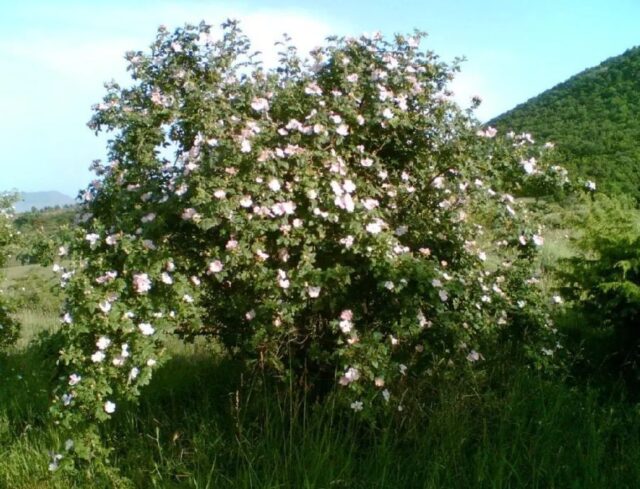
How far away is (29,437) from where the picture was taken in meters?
3.71

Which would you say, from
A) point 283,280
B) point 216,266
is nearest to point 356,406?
point 283,280

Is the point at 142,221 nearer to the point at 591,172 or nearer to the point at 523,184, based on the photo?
the point at 523,184

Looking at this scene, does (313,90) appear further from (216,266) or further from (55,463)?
(55,463)

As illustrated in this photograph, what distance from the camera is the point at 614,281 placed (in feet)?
12.1

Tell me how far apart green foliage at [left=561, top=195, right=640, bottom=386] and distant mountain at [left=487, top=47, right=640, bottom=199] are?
31.4 feet

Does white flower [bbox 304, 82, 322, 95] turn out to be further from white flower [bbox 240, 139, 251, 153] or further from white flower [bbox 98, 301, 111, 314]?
white flower [bbox 98, 301, 111, 314]

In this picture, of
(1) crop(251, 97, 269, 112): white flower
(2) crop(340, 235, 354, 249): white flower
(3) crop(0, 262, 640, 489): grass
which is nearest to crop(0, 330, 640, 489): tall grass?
(3) crop(0, 262, 640, 489): grass

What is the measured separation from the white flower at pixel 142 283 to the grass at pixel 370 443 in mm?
585

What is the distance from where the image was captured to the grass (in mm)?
2701

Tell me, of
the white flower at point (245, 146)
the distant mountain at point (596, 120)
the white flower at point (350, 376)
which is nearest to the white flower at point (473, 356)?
the white flower at point (350, 376)

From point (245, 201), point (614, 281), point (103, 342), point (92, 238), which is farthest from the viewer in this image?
point (614, 281)

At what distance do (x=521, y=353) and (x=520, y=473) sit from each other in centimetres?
108

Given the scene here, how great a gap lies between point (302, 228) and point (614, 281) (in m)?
1.93

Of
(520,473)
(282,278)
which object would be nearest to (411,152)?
(282,278)
